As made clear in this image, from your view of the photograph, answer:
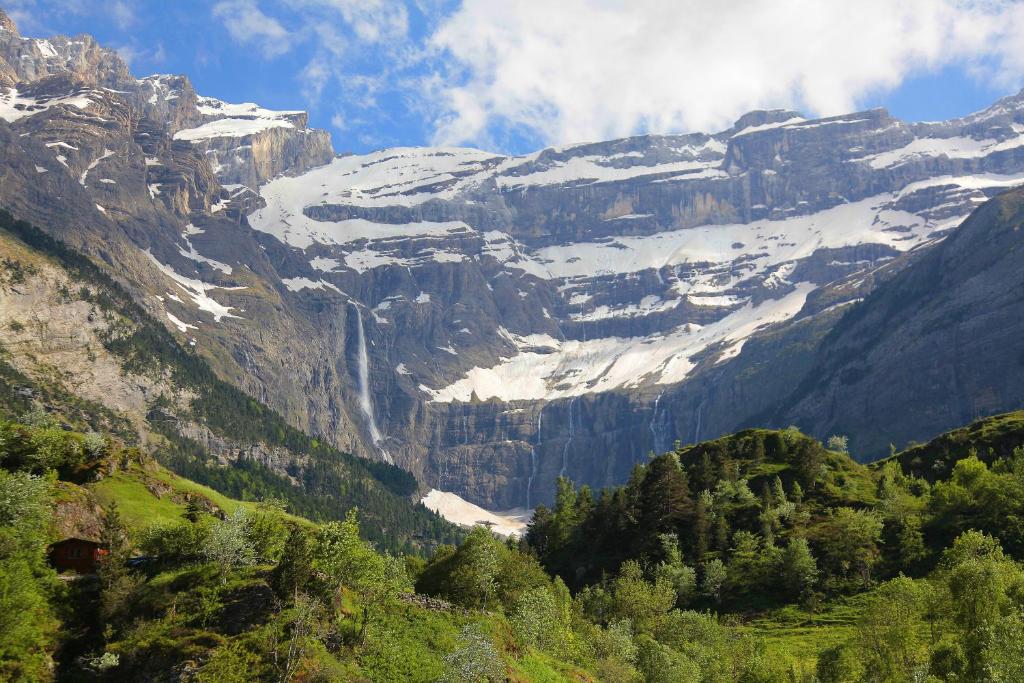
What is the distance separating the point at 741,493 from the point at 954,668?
273 feet

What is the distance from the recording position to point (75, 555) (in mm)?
69625

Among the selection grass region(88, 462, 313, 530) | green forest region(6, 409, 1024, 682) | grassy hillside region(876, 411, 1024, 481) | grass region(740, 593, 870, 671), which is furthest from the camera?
grassy hillside region(876, 411, 1024, 481)

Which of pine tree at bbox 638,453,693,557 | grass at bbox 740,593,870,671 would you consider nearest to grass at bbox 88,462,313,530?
pine tree at bbox 638,453,693,557

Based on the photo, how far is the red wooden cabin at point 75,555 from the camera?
227ft

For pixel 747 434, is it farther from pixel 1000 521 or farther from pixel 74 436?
pixel 74 436

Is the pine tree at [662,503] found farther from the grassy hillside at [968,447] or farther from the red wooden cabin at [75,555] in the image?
the red wooden cabin at [75,555]

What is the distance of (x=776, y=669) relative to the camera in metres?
75.6

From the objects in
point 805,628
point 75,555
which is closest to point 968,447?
point 805,628

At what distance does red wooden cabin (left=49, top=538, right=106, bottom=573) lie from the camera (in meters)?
69.2

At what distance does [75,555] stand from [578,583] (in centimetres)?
8581

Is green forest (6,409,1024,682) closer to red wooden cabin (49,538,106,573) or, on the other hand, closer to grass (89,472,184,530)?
grass (89,472,184,530)

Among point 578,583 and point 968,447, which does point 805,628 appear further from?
point 968,447

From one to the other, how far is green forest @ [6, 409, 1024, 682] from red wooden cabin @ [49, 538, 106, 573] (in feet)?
5.51

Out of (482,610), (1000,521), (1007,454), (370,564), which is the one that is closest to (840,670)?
(482,610)
